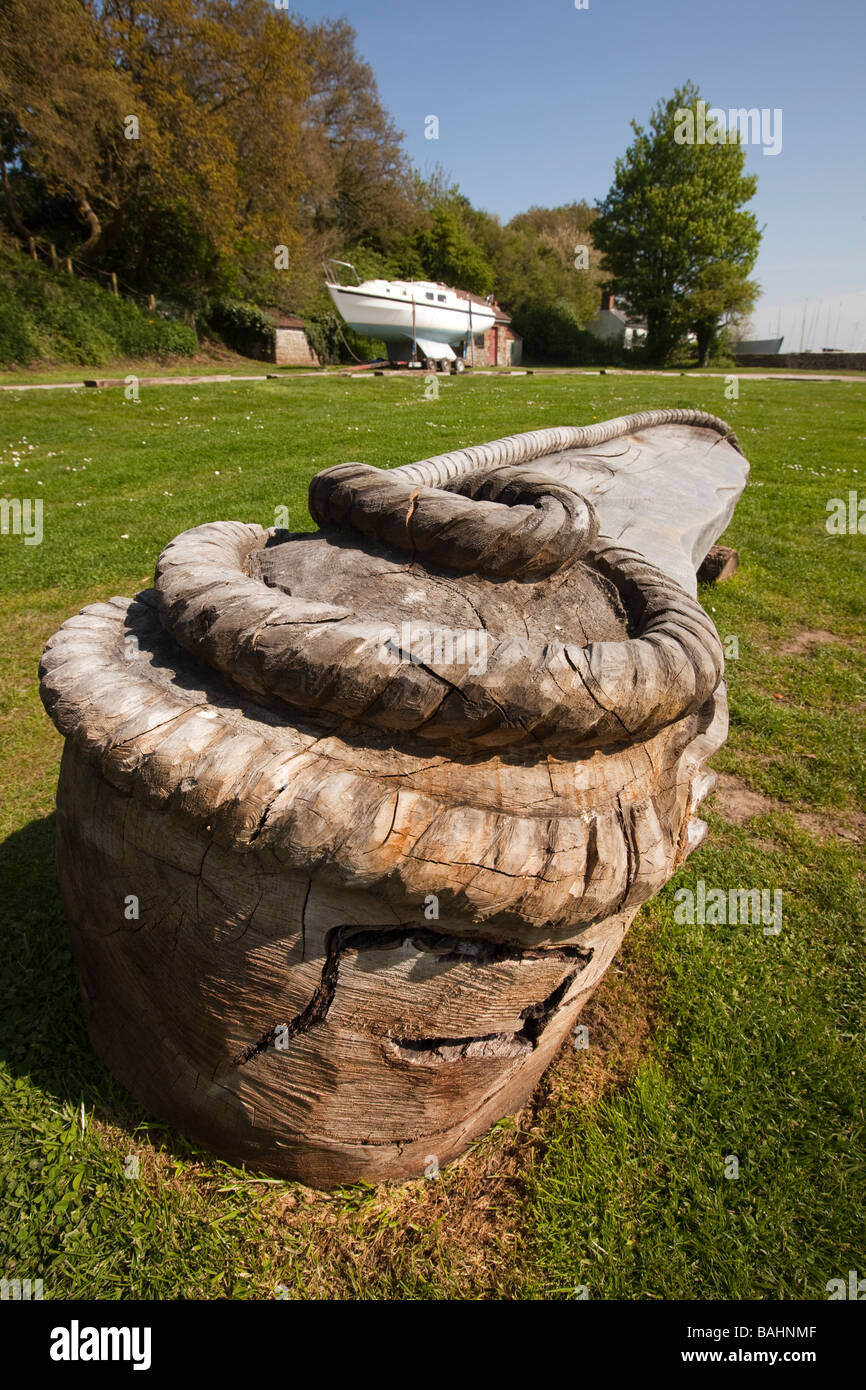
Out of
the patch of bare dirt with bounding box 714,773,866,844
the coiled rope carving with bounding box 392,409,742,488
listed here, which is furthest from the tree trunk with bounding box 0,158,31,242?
the patch of bare dirt with bounding box 714,773,866,844

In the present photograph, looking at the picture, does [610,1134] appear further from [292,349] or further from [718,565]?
[292,349]

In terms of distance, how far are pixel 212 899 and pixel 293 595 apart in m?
0.72

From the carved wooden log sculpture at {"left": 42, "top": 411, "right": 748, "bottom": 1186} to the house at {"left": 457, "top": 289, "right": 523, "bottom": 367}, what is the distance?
3058cm

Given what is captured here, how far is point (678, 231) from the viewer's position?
34156 millimetres

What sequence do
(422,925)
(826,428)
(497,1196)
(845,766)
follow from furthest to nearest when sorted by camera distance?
(826,428), (845,766), (497,1196), (422,925)

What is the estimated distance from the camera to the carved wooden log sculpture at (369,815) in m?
1.30

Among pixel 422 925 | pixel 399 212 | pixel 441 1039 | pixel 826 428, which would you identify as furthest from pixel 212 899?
pixel 399 212

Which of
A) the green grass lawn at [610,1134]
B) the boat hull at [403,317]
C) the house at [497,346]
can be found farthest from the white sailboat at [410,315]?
the green grass lawn at [610,1134]

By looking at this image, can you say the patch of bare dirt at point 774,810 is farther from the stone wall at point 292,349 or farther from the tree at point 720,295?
the tree at point 720,295

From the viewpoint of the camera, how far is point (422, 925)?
1.37 metres

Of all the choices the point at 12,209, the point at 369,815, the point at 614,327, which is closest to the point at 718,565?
the point at 369,815

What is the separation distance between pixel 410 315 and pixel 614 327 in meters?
25.0

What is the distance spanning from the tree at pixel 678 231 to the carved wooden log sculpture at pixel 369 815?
39.0 metres
